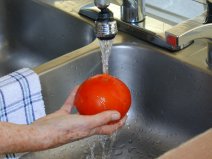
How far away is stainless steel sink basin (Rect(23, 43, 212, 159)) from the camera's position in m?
0.99

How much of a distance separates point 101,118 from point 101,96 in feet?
0.13

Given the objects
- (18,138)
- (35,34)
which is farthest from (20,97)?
(35,34)

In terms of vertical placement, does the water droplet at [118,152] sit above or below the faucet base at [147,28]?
below

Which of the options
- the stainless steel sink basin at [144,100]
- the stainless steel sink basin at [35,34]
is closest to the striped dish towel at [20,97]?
the stainless steel sink basin at [144,100]

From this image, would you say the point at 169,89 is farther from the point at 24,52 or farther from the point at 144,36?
the point at 24,52

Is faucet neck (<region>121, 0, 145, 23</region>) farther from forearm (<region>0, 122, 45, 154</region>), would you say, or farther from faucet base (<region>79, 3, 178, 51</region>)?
forearm (<region>0, 122, 45, 154</region>)

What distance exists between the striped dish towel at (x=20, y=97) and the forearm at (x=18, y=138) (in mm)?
155

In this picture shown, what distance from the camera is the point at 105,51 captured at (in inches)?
39.3

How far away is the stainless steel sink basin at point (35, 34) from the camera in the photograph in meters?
1.21

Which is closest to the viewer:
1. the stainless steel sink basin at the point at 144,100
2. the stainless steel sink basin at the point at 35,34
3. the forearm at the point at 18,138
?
the forearm at the point at 18,138

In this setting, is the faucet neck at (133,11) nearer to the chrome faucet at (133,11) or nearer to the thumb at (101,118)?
the chrome faucet at (133,11)

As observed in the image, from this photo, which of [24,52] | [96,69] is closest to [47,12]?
[24,52]

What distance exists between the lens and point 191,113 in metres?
1.00

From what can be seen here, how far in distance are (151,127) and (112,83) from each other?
1.01 ft
